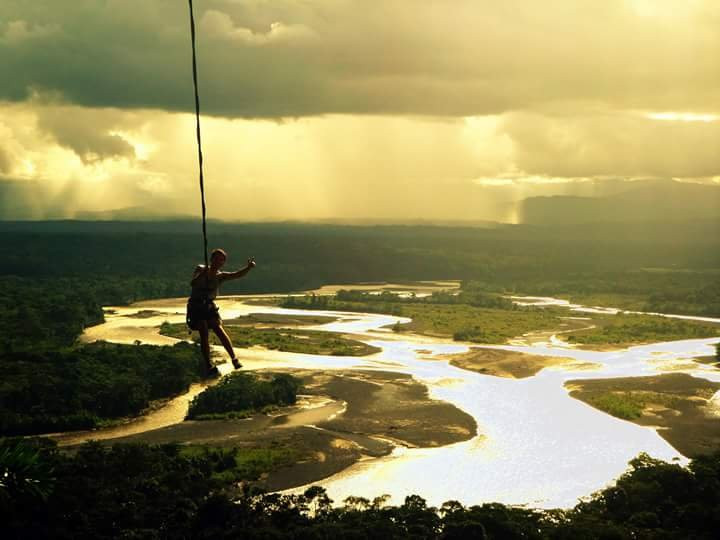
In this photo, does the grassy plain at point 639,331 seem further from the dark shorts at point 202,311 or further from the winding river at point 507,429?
the dark shorts at point 202,311

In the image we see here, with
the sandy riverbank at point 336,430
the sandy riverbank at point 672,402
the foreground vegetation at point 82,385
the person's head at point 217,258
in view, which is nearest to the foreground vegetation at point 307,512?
the sandy riverbank at point 336,430

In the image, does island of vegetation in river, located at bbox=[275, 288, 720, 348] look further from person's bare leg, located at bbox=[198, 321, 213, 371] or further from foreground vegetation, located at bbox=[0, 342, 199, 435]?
person's bare leg, located at bbox=[198, 321, 213, 371]

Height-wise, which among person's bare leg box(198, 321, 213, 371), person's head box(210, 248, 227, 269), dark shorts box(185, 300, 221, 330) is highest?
person's head box(210, 248, 227, 269)

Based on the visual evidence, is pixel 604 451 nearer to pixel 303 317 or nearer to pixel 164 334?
pixel 164 334

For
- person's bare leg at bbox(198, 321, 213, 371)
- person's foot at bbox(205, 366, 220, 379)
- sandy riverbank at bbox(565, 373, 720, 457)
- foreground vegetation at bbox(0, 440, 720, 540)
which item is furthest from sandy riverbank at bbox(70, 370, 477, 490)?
person's foot at bbox(205, 366, 220, 379)

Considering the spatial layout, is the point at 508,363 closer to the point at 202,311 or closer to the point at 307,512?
the point at 307,512

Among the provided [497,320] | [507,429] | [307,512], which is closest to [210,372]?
[307,512]
